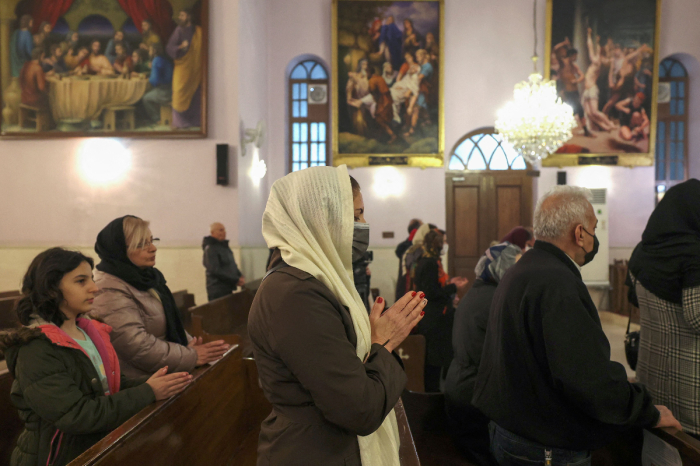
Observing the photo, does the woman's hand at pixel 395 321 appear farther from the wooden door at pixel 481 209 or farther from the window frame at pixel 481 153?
the window frame at pixel 481 153

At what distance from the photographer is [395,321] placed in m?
1.46

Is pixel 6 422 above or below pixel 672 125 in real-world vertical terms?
below

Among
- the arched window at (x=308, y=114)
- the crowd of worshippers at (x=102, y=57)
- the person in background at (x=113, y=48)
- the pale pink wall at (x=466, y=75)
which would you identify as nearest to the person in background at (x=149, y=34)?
the crowd of worshippers at (x=102, y=57)

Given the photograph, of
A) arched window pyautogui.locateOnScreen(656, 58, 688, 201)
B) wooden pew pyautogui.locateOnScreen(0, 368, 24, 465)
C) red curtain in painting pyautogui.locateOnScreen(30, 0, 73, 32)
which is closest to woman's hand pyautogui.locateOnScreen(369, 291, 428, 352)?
wooden pew pyautogui.locateOnScreen(0, 368, 24, 465)

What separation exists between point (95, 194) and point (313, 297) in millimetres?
7665

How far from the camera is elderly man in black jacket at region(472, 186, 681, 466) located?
1675 millimetres

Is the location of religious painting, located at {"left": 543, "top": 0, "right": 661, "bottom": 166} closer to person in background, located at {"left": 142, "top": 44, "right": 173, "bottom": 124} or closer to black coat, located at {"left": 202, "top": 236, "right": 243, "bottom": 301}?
person in background, located at {"left": 142, "top": 44, "right": 173, "bottom": 124}

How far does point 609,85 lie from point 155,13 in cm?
828

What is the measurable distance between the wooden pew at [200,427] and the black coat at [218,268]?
380cm

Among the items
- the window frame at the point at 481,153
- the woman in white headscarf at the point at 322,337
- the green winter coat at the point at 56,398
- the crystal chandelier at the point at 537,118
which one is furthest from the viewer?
the window frame at the point at 481,153

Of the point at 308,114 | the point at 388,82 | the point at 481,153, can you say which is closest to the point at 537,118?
the point at 481,153

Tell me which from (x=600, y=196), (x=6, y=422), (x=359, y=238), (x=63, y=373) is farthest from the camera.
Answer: (x=600, y=196)

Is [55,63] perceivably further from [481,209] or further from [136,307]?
[481,209]

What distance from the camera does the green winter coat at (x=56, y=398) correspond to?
5.84 feet
